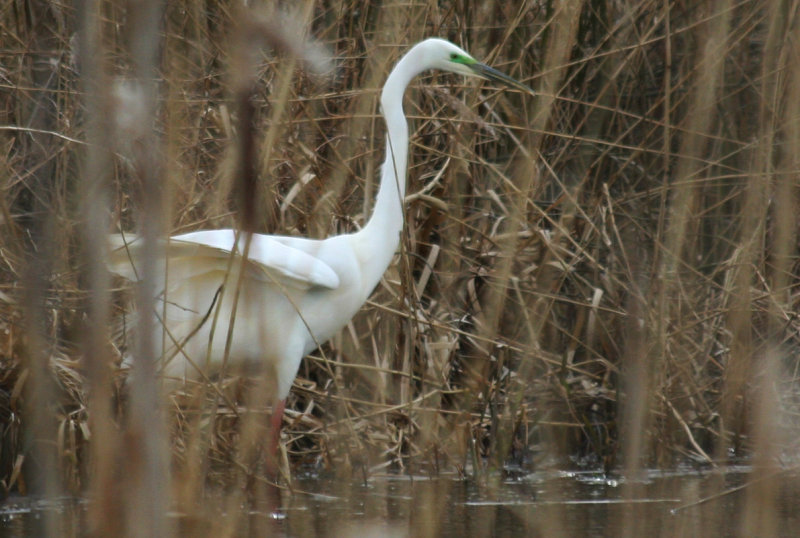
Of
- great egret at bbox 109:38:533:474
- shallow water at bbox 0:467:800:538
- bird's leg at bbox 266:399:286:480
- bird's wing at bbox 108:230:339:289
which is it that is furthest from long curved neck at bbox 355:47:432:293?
shallow water at bbox 0:467:800:538

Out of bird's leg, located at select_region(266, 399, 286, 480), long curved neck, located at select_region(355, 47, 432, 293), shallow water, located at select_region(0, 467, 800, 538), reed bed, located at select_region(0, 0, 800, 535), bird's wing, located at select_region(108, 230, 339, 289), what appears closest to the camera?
shallow water, located at select_region(0, 467, 800, 538)

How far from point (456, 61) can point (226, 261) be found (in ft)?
3.44

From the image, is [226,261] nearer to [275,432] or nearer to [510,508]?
[275,432]

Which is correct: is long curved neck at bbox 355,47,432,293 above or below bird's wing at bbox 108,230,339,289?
above

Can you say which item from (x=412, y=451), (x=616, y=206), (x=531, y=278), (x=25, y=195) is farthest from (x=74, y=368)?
(x=616, y=206)

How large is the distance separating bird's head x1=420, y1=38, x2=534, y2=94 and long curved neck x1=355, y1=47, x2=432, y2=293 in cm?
4

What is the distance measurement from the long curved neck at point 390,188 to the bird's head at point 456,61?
0.13 ft

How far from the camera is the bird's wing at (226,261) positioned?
114 inches

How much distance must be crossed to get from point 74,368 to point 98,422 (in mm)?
2231

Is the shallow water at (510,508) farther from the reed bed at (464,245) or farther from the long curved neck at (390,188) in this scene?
the long curved neck at (390,188)

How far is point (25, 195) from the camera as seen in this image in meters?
3.47

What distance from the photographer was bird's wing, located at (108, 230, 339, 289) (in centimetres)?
290

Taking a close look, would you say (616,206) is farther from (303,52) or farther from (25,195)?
(303,52)

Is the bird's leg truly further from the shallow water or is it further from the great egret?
the shallow water
